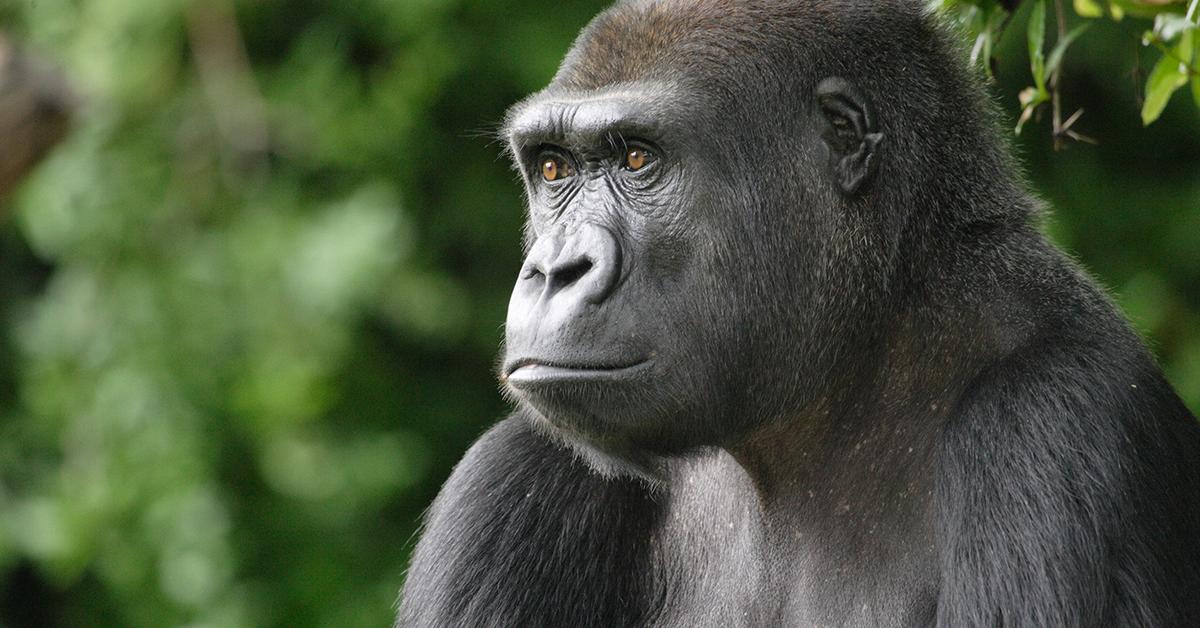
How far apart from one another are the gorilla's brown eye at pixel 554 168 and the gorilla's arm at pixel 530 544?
0.70 m

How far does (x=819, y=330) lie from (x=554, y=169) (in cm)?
74

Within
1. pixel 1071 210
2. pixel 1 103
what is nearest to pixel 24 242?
pixel 1 103

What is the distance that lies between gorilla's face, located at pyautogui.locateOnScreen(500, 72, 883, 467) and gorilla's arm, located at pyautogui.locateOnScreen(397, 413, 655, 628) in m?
0.44

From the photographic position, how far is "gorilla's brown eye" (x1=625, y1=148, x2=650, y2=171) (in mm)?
3566

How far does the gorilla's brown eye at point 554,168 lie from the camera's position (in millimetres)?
3723

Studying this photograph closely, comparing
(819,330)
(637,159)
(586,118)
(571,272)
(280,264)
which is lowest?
(280,264)

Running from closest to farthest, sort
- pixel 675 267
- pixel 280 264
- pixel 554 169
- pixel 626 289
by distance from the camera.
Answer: pixel 626 289, pixel 675 267, pixel 554 169, pixel 280 264

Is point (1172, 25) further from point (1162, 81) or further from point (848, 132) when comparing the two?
point (848, 132)

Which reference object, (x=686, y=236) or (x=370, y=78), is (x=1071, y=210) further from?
(x=686, y=236)

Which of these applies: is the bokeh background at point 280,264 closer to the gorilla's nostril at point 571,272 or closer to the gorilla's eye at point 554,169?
the gorilla's eye at point 554,169

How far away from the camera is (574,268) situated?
3.38m

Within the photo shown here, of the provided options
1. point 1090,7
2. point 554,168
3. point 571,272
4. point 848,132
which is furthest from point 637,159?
point 1090,7

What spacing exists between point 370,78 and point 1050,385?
5.43m

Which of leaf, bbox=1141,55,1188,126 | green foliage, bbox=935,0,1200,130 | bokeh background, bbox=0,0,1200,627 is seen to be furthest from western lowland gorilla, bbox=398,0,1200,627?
bokeh background, bbox=0,0,1200,627
